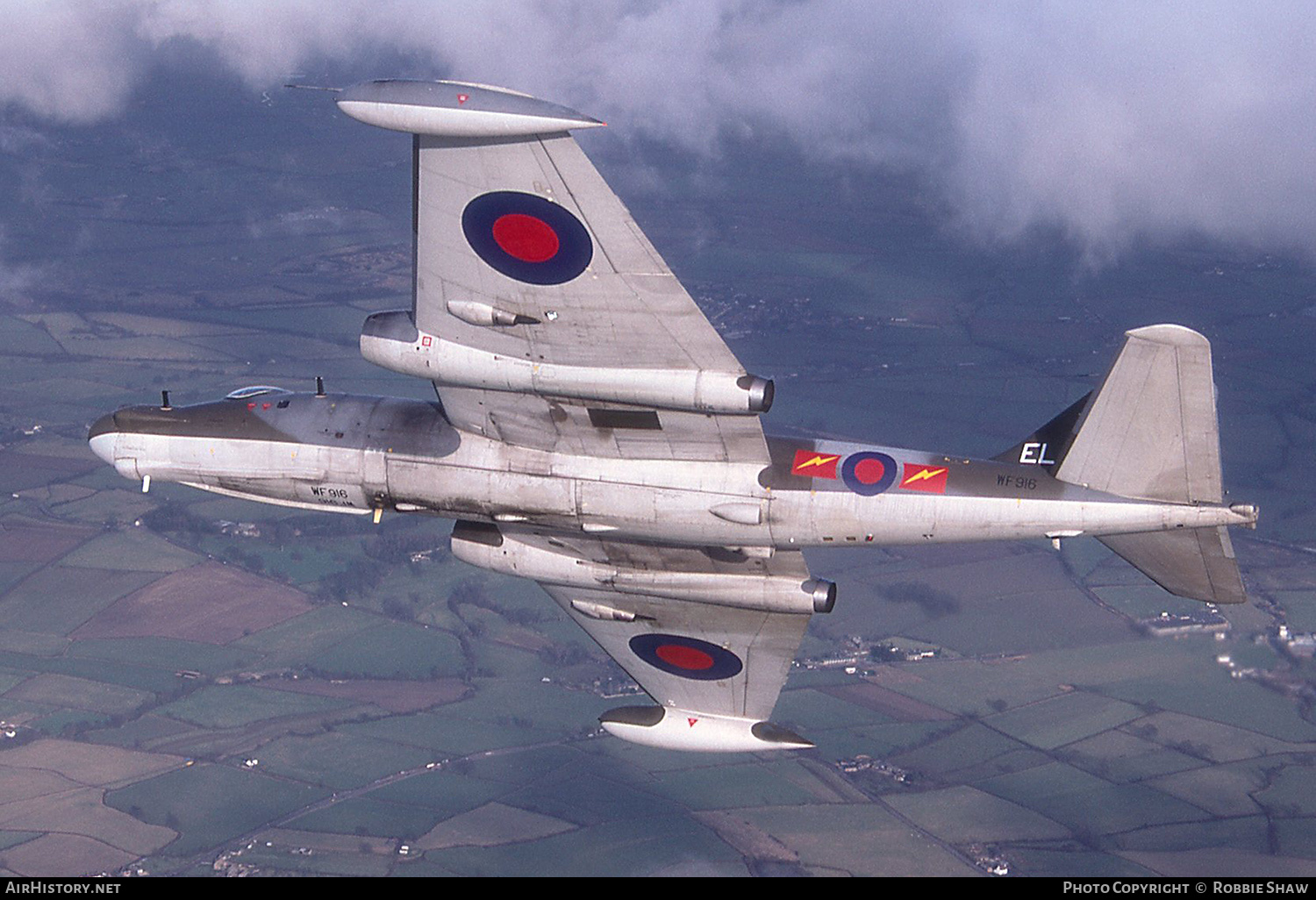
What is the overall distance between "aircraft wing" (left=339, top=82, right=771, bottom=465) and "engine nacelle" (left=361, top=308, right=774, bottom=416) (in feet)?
0.14

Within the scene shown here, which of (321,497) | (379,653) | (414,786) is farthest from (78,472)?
(321,497)

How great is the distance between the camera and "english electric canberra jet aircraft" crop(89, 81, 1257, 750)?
30.4 metres

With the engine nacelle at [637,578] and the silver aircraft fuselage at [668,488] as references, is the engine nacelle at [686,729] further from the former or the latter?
the silver aircraft fuselage at [668,488]

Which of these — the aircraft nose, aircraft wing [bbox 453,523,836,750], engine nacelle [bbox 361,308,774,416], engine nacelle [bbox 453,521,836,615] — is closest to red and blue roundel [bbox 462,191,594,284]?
engine nacelle [bbox 361,308,774,416]

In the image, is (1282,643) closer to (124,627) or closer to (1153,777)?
(1153,777)

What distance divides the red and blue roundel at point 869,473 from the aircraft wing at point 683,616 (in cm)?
363

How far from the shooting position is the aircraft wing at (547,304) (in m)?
29.1

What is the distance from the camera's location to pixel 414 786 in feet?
321

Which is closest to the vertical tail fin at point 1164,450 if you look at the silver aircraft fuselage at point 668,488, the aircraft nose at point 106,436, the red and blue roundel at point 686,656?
the silver aircraft fuselage at point 668,488

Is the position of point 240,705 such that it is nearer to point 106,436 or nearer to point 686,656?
point 106,436

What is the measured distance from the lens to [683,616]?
4284 cm

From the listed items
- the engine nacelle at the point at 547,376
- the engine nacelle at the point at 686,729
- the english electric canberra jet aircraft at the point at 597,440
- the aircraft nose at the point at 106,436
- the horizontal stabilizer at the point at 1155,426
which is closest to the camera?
the english electric canberra jet aircraft at the point at 597,440

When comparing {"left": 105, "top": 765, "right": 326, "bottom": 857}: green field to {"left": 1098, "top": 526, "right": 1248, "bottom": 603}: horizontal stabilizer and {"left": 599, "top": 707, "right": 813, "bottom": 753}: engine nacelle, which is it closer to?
{"left": 599, "top": 707, "right": 813, "bottom": 753}: engine nacelle

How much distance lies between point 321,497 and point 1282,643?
86508 mm
